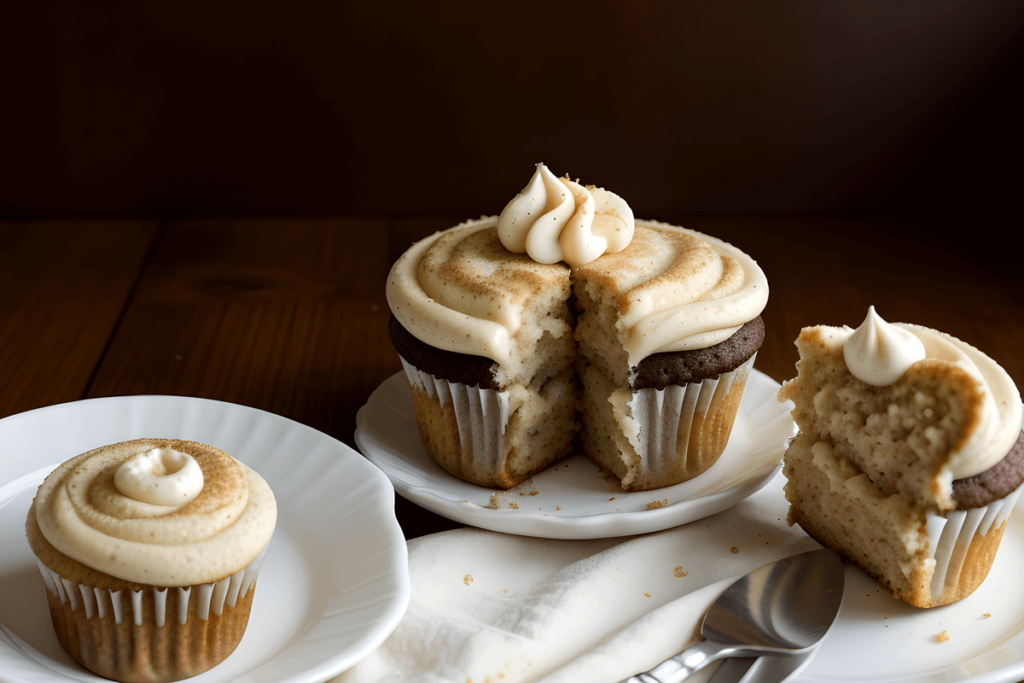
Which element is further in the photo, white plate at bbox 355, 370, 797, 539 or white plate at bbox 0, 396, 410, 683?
white plate at bbox 355, 370, 797, 539

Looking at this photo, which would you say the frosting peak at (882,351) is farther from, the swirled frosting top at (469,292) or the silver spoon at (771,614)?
the swirled frosting top at (469,292)

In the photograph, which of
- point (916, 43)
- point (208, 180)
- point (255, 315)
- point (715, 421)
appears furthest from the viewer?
point (208, 180)

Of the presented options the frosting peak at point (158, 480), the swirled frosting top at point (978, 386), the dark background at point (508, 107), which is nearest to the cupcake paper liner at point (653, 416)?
the swirled frosting top at point (978, 386)

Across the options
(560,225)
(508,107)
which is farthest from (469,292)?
(508,107)

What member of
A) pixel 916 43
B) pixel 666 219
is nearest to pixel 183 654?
pixel 666 219

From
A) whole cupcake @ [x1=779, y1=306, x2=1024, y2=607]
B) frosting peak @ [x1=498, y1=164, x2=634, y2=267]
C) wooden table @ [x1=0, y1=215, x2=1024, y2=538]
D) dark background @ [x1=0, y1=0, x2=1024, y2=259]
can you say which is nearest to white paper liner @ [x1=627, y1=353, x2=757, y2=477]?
whole cupcake @ [x1=779, y1=306, x2=1024, y2=607]

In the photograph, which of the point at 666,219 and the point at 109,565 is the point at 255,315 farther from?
the point at 666,219

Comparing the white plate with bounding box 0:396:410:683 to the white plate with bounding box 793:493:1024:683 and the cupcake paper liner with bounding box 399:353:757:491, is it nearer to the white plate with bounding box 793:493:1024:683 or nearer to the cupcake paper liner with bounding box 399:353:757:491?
the cupcake paper liner with bounding box 399:353:757:491
